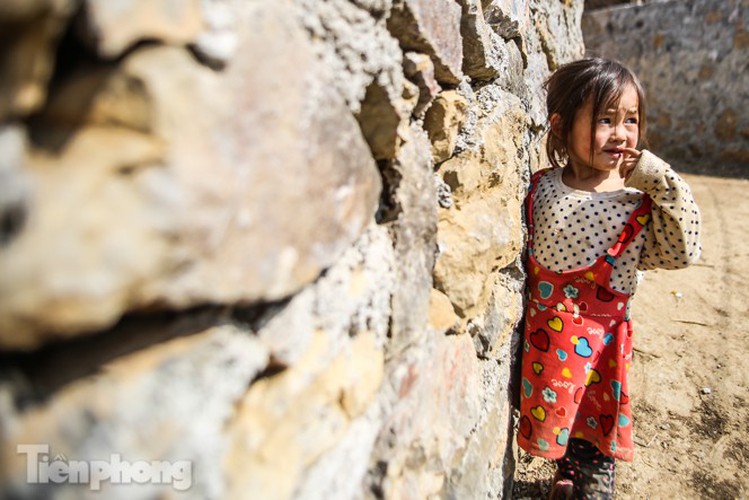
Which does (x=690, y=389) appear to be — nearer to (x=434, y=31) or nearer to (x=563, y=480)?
(x=563, y=480)

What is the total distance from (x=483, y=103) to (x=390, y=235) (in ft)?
1.76

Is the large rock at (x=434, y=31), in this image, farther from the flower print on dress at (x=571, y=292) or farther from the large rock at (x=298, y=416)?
the flower print on dress at (x=571, y=292)

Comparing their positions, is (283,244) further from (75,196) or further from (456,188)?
(456,188)

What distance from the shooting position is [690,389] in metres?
1.85

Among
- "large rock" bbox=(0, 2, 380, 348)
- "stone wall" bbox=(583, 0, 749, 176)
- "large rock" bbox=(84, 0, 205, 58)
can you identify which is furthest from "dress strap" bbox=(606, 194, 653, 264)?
"stone wall" bbox=(583, 0, 749, 176)

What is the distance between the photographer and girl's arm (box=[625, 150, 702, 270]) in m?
1.11

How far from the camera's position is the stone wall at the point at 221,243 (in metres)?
0.31

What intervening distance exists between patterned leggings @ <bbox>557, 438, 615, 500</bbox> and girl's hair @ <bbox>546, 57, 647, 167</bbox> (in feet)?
3.03

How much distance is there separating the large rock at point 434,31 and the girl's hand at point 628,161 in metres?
0.63

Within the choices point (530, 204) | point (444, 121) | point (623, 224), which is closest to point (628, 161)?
point (623, 224)

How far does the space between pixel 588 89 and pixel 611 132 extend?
0.14 m

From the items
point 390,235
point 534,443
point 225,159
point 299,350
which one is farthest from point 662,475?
point 225,159

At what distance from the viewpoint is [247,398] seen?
449mm

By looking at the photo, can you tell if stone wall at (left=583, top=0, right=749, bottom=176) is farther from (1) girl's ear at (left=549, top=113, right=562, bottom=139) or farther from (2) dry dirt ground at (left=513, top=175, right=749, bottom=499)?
(1) girl's ear at (left=549, top=113, right=562, bottom=139)
